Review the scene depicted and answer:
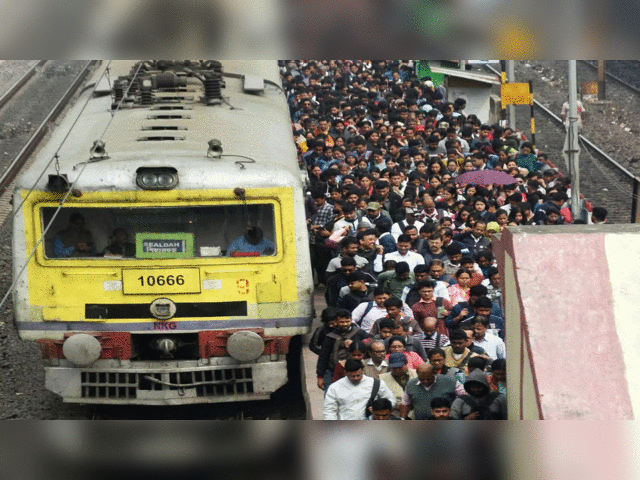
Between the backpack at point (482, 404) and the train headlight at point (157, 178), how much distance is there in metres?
3.27

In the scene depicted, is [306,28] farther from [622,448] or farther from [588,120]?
[588,120]

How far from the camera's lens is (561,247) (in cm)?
310

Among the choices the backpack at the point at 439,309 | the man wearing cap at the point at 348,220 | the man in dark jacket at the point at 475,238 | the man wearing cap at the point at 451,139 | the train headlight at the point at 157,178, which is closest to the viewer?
the train headlight at the point at 157,178

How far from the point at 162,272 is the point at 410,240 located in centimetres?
282

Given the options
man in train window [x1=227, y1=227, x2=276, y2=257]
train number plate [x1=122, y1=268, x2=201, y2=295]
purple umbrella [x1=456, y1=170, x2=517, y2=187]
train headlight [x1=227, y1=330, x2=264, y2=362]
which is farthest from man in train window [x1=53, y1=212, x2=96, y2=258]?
purple umbrella [x1=456, y1=170, x2=517, y2=187]

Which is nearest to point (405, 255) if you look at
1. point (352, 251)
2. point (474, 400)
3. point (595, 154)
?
point (352, 251)

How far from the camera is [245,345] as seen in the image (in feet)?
29.3

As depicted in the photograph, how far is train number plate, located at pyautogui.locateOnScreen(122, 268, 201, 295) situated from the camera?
29.3ft

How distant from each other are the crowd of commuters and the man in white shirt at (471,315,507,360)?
0.04 feet

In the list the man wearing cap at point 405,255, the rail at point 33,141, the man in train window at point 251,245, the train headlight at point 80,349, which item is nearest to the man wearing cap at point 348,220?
the man wearing cap at point 405,255

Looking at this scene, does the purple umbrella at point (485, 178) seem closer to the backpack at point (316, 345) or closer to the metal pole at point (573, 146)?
the metal pole at point (573, 146)

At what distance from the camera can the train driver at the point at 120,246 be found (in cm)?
896

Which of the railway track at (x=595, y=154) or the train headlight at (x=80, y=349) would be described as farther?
the railway track at (x=595, y=154)

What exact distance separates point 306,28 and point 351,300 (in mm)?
8066
